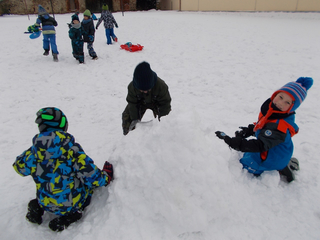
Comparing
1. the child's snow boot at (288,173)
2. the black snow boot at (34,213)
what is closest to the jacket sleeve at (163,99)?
the child's snow boot at (288,173)

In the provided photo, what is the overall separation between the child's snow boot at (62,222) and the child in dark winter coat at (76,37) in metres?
6.29

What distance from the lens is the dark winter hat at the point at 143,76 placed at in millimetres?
2330

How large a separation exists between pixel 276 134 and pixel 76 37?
6861mm

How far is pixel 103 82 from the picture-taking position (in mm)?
5957

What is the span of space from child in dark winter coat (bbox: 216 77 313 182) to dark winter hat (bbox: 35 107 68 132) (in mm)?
1778

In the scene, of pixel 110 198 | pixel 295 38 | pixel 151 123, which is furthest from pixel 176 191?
pixel 295 38

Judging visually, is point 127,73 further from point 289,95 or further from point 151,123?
point 289,95

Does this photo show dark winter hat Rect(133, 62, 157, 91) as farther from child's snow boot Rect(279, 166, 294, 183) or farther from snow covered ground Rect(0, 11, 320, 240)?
child's snow boot Rect(279, 166, 294, 183)

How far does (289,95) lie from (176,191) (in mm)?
1484

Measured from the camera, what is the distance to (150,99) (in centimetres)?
288

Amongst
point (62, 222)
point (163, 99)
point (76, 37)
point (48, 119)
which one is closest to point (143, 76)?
point (163, 99)

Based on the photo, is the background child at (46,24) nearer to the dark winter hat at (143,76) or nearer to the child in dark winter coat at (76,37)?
the child in dark winter coat at (76,37)

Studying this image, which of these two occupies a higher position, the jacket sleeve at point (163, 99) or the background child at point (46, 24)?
the background child at point (46, 24)

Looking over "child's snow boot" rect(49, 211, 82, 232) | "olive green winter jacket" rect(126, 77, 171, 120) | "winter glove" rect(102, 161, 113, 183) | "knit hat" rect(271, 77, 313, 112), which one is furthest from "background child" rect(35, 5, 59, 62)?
"knit hat" rect(271, 77, 313, 112)
